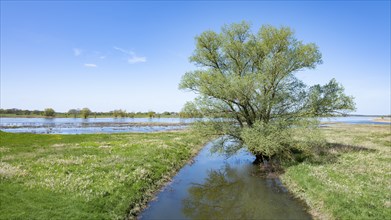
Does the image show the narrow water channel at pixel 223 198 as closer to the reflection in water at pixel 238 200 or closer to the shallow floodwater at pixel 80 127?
the reflection in water at pixel 238 200

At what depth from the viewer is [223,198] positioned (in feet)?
63.3

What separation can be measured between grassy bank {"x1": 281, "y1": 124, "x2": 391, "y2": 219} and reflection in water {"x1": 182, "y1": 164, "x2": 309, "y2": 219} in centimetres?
129

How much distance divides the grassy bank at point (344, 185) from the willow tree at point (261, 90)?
404 centimetres

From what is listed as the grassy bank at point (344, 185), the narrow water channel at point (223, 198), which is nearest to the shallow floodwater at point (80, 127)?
the narrow water channel at point (223, 198)

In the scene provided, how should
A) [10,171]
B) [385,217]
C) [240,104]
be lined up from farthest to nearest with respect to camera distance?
[240,104]
[10,171]
[385,217]

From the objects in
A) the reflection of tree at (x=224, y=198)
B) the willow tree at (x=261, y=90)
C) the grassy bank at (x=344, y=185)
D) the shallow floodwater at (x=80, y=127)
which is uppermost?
the willow tree at (x=261, y=90)

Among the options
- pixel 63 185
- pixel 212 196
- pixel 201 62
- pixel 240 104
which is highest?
pixel 201 62

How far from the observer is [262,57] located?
29.4 metres

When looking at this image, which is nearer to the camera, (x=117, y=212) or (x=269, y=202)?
(x=117, y=212)

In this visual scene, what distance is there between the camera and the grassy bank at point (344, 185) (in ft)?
46.5

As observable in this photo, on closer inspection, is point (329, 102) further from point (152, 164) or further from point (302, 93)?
point (152, 164)

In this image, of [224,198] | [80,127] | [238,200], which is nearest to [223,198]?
[224,198]

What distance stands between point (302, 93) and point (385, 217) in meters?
17.4

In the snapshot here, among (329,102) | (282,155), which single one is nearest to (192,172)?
(282,155)
